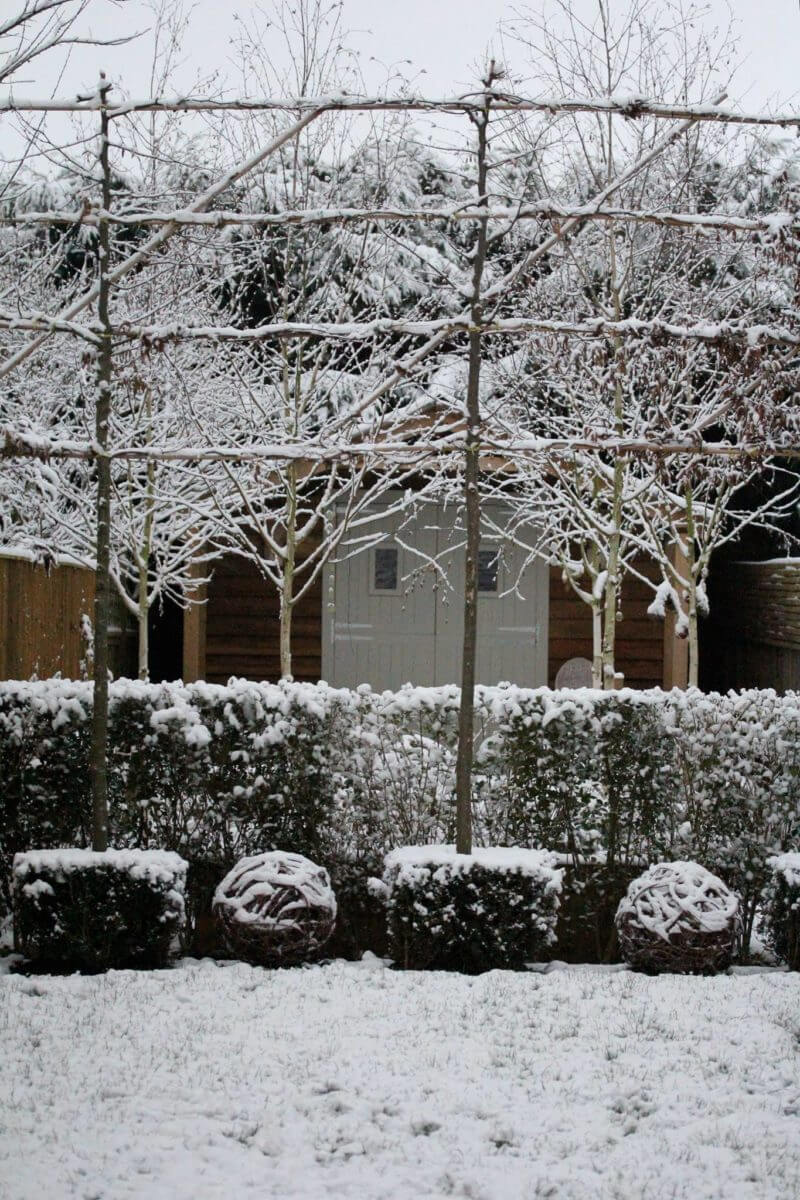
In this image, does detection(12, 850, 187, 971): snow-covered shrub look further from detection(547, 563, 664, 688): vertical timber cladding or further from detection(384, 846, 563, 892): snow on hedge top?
detection(547, 563, 664, 688): vertical timber cladding

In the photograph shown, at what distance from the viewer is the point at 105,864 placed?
5941mm

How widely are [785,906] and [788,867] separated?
0.21 metres

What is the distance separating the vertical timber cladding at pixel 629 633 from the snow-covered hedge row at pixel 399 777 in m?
6.79

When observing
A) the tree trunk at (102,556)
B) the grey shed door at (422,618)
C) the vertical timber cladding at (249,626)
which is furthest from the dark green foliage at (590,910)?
the vertical timber cladding at (249,626)

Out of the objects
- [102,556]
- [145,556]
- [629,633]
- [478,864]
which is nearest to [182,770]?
[102,556]

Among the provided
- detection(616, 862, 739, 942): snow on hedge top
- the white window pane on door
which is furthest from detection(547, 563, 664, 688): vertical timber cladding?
detection(616, 862, 739, 942): snow on hedge top

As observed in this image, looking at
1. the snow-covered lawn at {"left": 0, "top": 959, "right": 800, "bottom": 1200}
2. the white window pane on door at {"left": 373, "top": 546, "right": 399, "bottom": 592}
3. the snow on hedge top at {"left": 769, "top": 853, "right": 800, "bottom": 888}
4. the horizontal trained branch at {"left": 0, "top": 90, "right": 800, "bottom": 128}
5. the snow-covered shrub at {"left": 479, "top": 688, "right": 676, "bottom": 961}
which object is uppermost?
the horizontal trained branch at {"left": 0, "top": 90, "right": 800, "bottom": 128}

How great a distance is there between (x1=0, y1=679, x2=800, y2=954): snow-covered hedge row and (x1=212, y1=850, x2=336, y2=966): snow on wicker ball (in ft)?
1.68

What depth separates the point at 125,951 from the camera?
5992 mm

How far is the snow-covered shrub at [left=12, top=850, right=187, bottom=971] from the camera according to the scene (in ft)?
19.4

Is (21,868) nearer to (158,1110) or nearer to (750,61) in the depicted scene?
(158,1110)

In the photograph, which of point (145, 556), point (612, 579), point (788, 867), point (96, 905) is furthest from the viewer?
point (145, 556)

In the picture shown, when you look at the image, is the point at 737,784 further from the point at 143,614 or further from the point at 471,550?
the point at 143,614

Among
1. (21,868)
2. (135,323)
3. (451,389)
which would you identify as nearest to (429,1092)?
(21,868)
